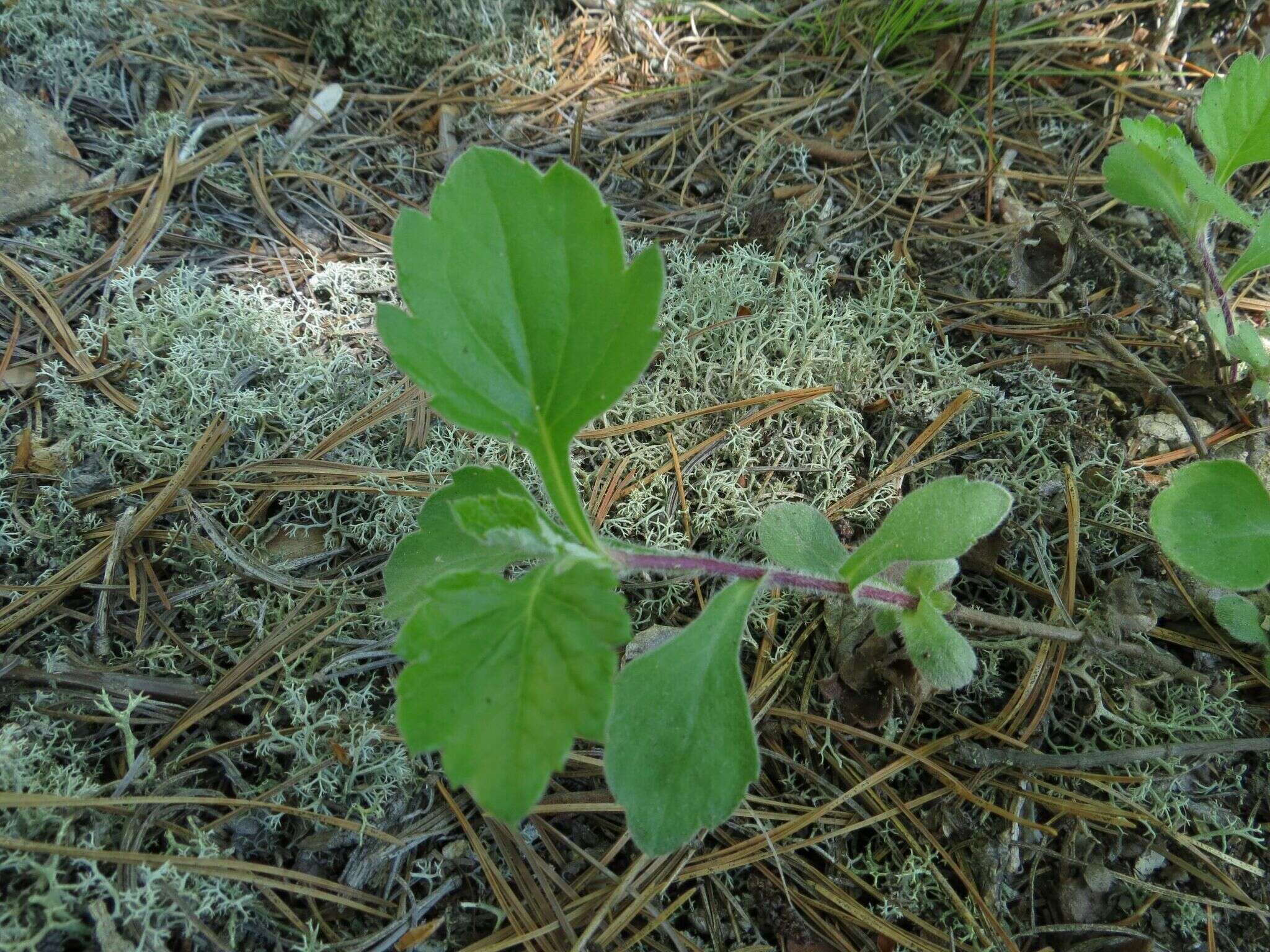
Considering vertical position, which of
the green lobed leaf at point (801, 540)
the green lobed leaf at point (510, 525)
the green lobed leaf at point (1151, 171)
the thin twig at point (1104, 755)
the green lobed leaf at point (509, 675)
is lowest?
the thin twig at point (1104, 755)

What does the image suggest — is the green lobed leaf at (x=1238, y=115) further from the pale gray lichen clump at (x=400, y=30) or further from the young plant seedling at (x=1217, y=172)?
the pale gray lichen clump at (x=400, y=30)

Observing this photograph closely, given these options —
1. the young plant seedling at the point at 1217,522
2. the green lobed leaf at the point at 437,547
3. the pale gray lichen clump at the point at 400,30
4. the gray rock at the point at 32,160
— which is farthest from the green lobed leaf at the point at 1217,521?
the gray rock at the point at 32,160

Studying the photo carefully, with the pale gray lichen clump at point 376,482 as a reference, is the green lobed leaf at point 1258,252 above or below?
above

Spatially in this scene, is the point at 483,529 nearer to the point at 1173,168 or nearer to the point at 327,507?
the point at 327,507

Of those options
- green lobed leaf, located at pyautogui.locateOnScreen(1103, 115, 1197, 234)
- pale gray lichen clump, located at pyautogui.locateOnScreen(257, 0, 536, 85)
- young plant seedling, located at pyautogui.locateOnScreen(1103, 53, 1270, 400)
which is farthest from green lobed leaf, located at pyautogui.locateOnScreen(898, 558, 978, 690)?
pale gray lichen clump, located at pyautogui.locateOnScreen(257, 0, 536, 85)

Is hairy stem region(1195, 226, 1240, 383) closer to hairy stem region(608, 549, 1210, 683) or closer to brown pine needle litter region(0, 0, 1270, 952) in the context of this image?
brown pine needle litter region(0, 0, 1270, 952)

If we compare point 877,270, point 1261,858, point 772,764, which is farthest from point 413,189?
point 1261,858

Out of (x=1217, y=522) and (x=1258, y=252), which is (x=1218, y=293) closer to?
(x=1258, y=252)
